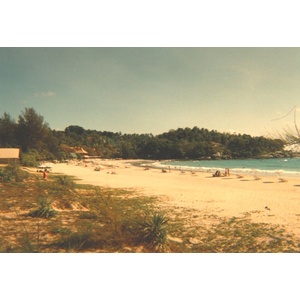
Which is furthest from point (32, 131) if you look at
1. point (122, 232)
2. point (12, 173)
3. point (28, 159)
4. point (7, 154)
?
point (122, 232)

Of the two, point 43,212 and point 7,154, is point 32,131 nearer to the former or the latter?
point 7,154

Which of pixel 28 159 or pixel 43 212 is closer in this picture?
pixel 43 212

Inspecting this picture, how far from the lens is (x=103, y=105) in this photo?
5.62 meters

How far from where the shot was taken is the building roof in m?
6.46

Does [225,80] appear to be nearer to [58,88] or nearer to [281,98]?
[281,98]

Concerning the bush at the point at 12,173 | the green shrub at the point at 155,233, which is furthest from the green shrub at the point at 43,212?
the bush at the point at 12,173

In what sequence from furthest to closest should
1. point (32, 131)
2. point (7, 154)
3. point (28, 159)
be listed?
point (28, 159) < point (7, 154) < point (32, 131)

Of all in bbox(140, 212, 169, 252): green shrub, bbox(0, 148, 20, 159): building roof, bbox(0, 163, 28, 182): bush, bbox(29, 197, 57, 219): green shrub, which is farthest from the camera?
bbox(0, 163, 28, 182): bush

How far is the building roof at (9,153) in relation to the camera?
6.46 metres

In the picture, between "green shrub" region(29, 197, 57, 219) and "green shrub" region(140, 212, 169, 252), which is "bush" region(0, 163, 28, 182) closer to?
"green shrub" region(29, 197, 57, 219)

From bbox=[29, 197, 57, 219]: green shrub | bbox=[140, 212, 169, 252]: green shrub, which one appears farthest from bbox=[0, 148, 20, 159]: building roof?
bbox=[140, 212, 169, 252]: green shrub

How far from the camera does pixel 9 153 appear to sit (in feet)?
22.0

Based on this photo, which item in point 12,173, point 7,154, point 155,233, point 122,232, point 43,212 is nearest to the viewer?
point 155,233

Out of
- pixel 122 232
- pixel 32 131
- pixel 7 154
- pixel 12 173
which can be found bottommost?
pixel 122 232
